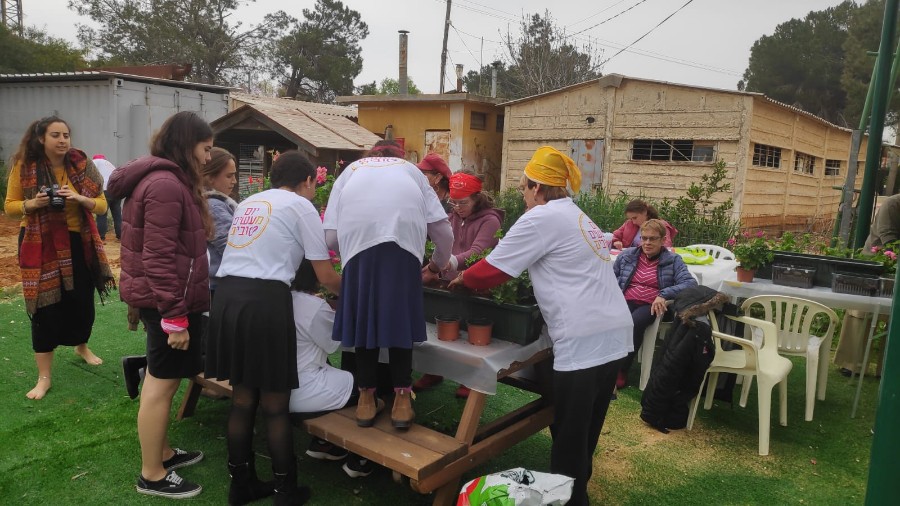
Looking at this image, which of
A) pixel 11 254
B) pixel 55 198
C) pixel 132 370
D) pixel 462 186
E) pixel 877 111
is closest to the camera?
pixel 132 370

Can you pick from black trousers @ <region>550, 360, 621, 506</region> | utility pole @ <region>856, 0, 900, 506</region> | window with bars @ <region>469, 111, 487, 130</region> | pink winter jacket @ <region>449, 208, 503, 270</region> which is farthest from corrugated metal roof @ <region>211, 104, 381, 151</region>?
utility pole @ <region>856, 0, 900, 506</region>

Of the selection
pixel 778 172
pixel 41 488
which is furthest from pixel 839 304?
pixel 778 172

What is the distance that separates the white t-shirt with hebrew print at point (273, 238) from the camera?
273 cm

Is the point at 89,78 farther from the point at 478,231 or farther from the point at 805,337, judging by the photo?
the point at 805,337

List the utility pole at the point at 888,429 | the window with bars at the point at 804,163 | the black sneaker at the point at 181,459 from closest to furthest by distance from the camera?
the utility pole at the point at 888,429 → the black sneaker at the point at 181,459 → the window with bars at the point at 804,163

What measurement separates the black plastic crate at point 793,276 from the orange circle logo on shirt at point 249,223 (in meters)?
4.04

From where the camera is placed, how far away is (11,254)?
9844 millimetres

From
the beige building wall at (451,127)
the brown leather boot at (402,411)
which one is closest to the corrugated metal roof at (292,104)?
the beige building wall at (451,127)

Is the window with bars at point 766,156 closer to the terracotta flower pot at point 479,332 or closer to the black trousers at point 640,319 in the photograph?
the black trousers at point 640,319

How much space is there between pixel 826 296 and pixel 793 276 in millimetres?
299

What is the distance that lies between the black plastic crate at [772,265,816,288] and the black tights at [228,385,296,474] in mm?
3957

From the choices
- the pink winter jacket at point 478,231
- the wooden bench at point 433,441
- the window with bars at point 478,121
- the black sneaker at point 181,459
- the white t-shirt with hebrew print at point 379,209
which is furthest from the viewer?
the window with bars at point 478,121

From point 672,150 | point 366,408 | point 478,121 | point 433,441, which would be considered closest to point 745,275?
point 433,441

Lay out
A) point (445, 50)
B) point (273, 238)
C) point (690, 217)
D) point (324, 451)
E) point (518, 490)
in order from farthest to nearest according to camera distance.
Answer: point (445, 50) → point (690, 217) → point (324, 451) → point (273, 238) → point (518, 490)
